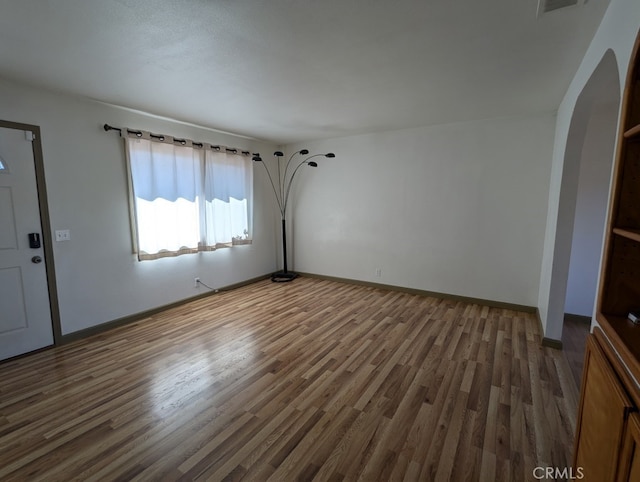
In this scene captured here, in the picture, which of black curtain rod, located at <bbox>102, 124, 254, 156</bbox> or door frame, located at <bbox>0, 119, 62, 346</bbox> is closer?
door frame, located at <bbox>0, 119, 62, 346</bbox>

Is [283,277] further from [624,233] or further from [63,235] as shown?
[624,233]

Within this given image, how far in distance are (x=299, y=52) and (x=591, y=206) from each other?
3.75 m

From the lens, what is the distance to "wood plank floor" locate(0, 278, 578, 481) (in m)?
1.59

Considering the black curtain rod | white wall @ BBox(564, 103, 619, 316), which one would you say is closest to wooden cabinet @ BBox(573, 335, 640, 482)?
white wall @ BBox(564, 103, 619, 316)

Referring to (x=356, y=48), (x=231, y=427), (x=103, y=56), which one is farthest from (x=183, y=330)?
(x=356, y=48)

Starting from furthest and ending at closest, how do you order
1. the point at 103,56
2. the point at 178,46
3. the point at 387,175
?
the point at 387,175, the point at 103,56, the point at 178,46

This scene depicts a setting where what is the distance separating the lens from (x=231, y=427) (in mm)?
1853

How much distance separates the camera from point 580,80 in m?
2.22

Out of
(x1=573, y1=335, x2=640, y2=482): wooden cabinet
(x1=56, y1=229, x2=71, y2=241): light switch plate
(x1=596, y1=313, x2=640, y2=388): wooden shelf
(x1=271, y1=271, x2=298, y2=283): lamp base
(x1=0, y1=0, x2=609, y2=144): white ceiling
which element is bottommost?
(x1=271, y1=271, x2=298, y2=283): lamp base

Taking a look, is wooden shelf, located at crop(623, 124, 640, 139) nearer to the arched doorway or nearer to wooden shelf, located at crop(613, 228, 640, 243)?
wooden shelf, located at crop(613, 228, 640, 243)

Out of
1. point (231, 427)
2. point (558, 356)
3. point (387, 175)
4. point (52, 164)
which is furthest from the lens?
point (387, 175)

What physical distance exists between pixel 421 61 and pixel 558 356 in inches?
116

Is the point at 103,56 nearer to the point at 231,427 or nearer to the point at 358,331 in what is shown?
the point at 231,427

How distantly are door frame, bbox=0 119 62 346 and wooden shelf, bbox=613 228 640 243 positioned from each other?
426cm
